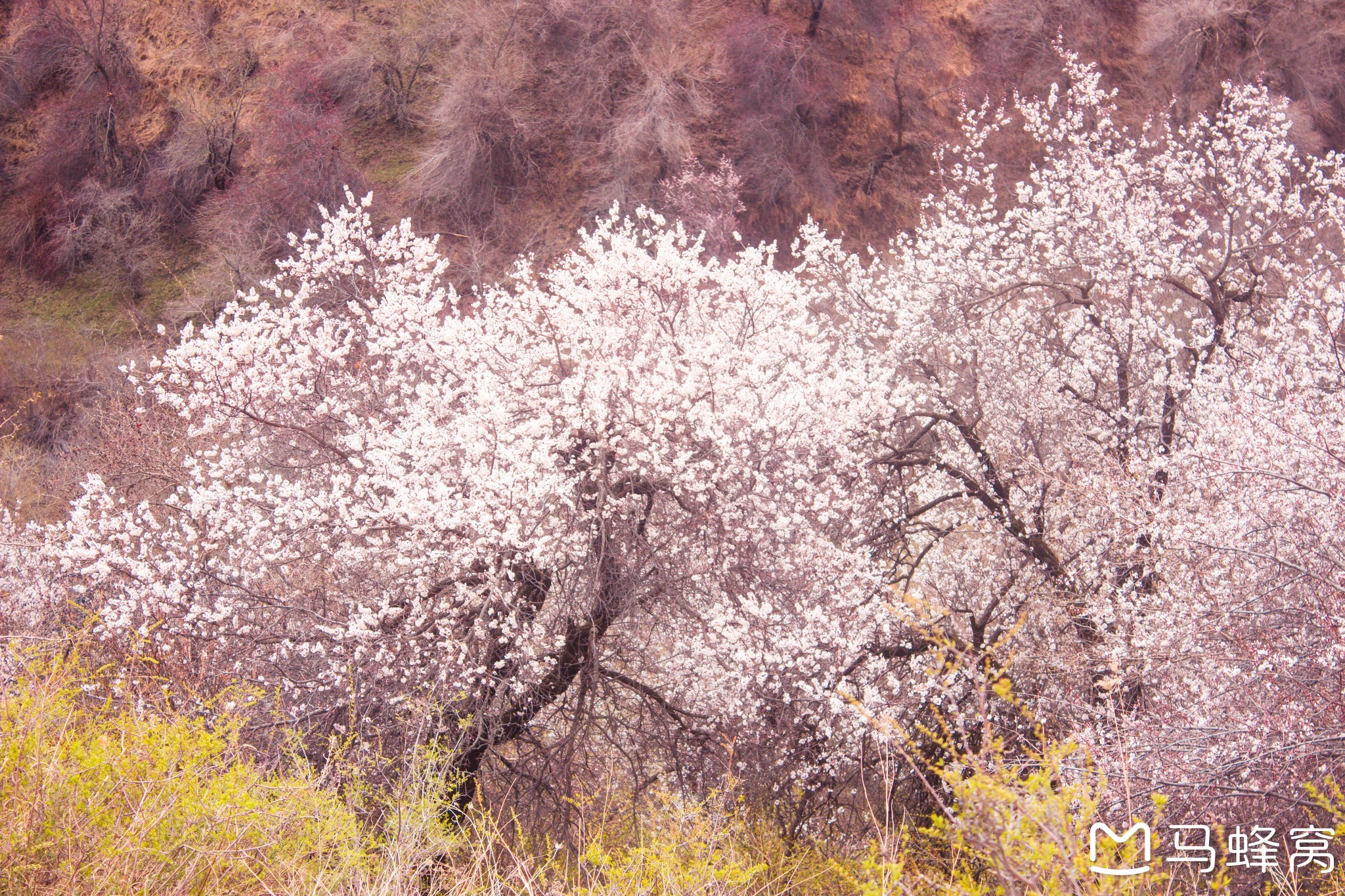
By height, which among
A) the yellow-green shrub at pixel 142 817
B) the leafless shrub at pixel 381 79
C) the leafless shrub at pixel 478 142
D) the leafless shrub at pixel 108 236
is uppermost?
the leafless shrub at pixel 381 79

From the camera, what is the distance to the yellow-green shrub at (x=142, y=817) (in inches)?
113

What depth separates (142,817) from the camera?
10.2ft

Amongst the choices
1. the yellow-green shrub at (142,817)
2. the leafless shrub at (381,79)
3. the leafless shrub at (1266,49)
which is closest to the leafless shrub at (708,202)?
the leafless shrub at (381,79)

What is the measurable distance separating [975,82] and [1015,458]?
53.5 feet

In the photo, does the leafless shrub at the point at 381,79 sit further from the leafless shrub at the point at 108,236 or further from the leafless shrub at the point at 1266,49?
the leafless shrub at the point at 1266,49

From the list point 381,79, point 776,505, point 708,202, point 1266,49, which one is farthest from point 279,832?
point 1266,49

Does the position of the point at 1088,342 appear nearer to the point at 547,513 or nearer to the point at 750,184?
the point at 547,513

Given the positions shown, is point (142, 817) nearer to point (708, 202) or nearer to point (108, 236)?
point (708, 202)

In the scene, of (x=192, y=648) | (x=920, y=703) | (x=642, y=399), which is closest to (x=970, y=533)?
(x=920, y=703)

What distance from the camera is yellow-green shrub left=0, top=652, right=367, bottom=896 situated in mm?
2877

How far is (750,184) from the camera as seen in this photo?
19.6 meters

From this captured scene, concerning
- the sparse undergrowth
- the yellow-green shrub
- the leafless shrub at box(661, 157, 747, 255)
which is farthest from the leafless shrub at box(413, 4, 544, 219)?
the yellow-green shrub

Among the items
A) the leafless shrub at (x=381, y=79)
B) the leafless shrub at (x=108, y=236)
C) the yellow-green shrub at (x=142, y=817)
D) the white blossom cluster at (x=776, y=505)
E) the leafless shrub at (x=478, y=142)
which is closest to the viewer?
the yellow-green shrub at (x=142, y=817)

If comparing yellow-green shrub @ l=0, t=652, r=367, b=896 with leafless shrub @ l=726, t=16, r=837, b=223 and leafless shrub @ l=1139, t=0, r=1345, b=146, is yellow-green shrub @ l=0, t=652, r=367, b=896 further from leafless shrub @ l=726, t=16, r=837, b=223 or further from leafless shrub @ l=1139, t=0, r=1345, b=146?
leafless shrub @ l=1139, t=0, r=1345, b=146
